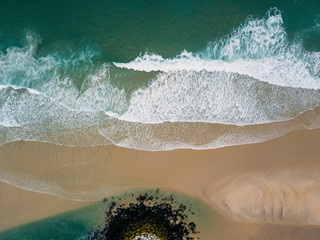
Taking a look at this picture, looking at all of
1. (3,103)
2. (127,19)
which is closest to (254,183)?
(127,19)

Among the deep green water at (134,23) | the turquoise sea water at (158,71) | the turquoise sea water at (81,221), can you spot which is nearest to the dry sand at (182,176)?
the turquoise sea water at (81,221)

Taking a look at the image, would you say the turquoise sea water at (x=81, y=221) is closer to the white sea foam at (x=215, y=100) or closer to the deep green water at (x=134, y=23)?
the white sea foam at (x=215, y=100)

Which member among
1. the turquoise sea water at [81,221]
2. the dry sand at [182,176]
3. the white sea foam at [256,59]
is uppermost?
the white sea foam at [256,59]

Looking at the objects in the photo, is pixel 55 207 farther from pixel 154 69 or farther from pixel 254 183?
pixel 254 183

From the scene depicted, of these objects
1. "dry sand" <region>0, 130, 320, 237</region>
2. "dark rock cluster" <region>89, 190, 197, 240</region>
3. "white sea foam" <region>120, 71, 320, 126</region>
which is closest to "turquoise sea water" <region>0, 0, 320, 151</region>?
"white sea foam" <region>120, 71, 320, 126</region>

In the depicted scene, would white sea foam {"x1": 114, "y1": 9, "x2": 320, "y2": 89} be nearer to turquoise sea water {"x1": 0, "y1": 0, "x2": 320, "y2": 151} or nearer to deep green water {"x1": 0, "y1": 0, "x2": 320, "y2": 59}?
turquoise sea water {"x1": 0, "y1": 0, "x2": 320, "y2": 151}
